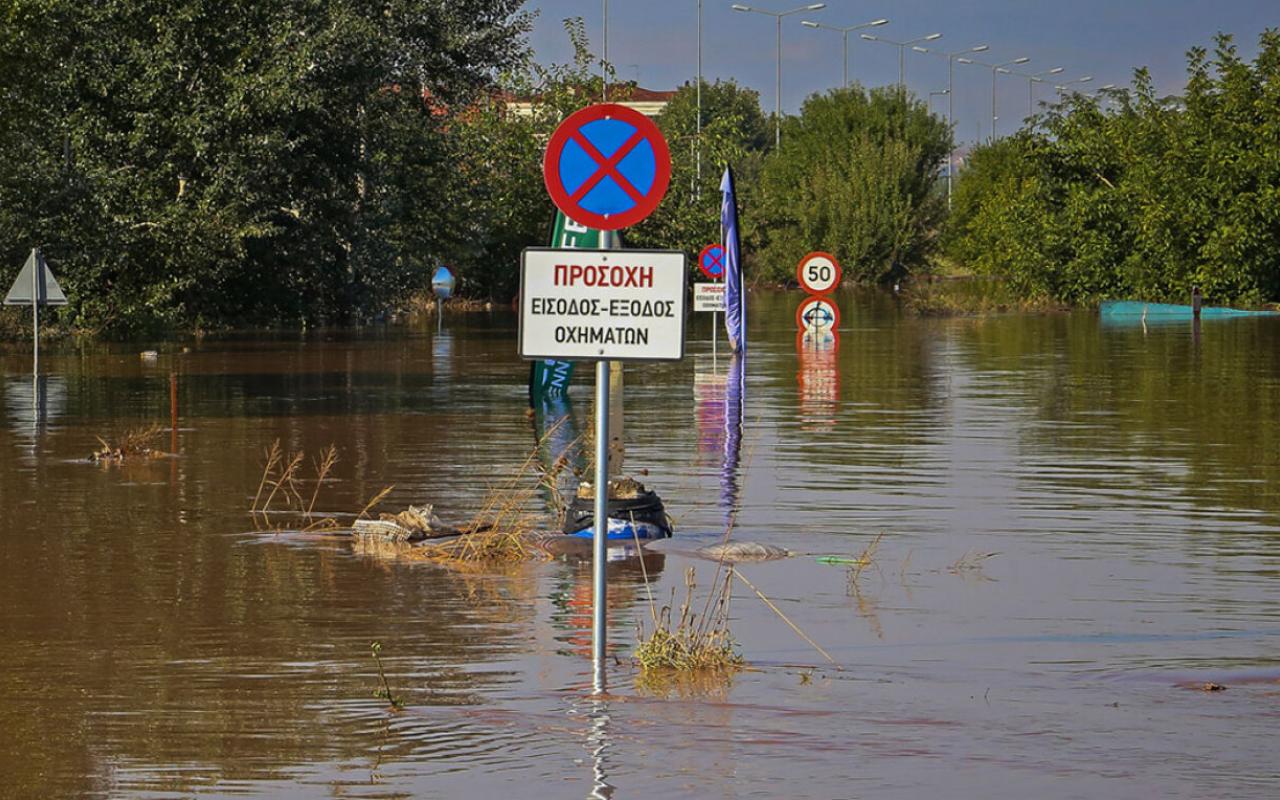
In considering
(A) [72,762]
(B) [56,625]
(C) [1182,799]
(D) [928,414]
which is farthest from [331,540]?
(D) [928,414]

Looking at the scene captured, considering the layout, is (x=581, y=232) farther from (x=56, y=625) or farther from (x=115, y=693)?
(x=115, y=693)

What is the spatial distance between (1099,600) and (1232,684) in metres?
2.30

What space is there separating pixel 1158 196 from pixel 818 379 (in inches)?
1299

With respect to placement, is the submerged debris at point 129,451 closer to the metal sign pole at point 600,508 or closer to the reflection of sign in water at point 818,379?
the reflection of sign in water at point 818,379

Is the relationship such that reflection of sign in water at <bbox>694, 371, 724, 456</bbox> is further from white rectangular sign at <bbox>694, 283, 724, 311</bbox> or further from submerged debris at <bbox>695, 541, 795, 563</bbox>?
submerged debris at <bbox>695, 541, 795, 563</bbox>

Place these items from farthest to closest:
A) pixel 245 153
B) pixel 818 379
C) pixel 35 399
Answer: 1. pixel 245 153
2. pixel 818 379
3. pixel 35 399

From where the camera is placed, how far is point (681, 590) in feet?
37.4

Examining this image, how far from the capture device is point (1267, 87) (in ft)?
189

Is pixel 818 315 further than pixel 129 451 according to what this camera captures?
Yes

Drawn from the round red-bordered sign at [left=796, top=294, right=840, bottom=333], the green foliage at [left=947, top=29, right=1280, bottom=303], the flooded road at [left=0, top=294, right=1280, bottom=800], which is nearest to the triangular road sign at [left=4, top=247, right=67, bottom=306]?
the flooded road at [left=0, top=294, right=1280, bottom=800]

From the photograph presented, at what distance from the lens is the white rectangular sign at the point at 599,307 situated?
8.16 meters

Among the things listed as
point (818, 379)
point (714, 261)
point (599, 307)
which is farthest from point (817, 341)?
point (599, 307)

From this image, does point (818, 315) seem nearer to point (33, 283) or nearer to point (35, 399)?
point (35, 399)

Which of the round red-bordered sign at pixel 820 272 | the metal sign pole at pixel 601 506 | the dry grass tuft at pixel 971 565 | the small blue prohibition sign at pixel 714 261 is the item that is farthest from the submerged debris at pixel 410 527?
the round red-bordered sign at pixel 820 272
